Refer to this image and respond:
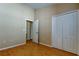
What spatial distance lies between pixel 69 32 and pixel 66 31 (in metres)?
0.12

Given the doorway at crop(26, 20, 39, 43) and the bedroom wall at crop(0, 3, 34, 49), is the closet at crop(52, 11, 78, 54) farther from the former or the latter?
the bedroom wall at crop(0, 3, 34, 49)

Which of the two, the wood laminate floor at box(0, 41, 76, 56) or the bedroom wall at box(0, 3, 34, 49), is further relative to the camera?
the bedroom wall at box(0, 3, 34, 49)

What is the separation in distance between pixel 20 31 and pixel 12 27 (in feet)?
1.44

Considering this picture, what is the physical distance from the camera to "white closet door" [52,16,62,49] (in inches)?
134

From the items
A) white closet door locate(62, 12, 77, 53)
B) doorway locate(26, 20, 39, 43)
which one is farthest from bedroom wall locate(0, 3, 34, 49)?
white closet door locate(62, 12, 77, 53)

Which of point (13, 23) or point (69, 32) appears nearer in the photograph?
point (69, 32)

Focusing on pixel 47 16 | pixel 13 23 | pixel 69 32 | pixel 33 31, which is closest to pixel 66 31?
pixel 69 32

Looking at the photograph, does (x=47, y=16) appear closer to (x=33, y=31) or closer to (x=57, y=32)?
(x=57, y=32)

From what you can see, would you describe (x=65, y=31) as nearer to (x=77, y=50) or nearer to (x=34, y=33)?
(x=77, y=50)

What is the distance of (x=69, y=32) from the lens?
10.5ft

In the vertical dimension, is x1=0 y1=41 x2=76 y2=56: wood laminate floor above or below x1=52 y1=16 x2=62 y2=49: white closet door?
below

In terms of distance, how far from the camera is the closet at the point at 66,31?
3.11 metres

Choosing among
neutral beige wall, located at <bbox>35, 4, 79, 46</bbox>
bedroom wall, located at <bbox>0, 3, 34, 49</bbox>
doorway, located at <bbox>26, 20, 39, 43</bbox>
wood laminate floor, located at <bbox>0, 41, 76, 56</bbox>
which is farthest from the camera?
doorway, located at <bbox>26, 20, 39, 43</bbox>

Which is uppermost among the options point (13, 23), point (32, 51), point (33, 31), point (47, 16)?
point (47, 16)
